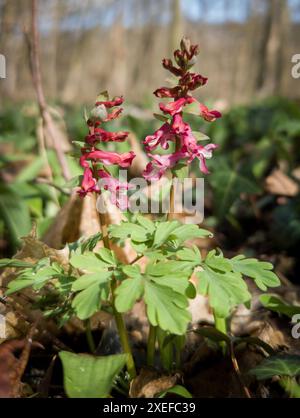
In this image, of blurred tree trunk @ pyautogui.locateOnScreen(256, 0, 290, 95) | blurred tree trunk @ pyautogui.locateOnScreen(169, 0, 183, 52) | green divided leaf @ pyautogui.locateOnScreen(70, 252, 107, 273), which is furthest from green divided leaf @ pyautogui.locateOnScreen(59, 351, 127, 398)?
blurred tree trunk @ pyautogui.locateOnScreen(256, 0, 290, 95)

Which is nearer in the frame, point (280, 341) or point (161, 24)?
point (280, 341)

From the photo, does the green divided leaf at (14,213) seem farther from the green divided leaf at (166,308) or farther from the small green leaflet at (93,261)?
the green divided leaf at (166,308)

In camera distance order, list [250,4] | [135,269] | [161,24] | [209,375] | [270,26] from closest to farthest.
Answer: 1. [135,269]
2. [209,375]
3. [270,26]
4. [250,4]
5. [161,24]

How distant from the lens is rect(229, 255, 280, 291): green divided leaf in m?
1.19

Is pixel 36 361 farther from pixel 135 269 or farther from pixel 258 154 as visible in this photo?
pixel 258 154

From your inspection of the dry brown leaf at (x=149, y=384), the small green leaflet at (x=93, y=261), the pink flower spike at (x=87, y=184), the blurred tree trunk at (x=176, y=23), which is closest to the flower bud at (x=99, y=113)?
the pink flower spike at (x=87, y=184)

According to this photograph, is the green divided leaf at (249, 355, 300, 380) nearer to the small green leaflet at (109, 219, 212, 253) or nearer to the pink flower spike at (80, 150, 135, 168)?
the small green leaflet at (109, 219, 212, 253)

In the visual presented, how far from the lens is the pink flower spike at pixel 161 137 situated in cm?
131

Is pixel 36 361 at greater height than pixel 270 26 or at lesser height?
lesser

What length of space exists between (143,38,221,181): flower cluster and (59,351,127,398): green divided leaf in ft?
1.63

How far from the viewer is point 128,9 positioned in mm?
24750

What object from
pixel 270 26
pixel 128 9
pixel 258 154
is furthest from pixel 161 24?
pixel 258 154
